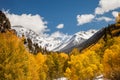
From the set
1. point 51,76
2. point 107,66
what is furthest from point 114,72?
point 51,76

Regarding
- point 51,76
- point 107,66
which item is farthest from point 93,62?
point 51,76

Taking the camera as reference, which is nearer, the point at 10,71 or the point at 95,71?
the point at 10,71

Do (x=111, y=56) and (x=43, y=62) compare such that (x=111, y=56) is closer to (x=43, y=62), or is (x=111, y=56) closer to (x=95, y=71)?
(x=95, y=71)

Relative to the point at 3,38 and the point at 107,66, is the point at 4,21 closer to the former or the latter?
the point at 107,66

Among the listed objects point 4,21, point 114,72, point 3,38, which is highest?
point 4,21

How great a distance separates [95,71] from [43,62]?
30128mm

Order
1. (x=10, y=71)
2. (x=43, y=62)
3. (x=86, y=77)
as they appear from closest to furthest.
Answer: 1. (x=10, y=71)
2. (x=86, y=77)
3. (x=43, y=62)

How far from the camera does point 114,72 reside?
219 feet

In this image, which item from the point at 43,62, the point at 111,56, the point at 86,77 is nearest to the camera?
the point at 111,56

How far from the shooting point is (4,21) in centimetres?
14088

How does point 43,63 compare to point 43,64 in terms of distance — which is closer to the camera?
point 43,64

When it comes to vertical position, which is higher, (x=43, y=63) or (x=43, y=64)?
(x=43, y=63)

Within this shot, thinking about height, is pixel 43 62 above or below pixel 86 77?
above

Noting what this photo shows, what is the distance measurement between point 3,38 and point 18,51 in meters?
3.21
